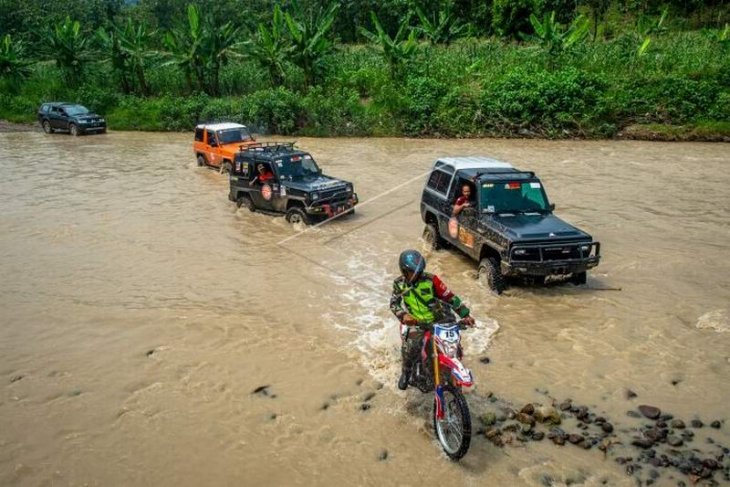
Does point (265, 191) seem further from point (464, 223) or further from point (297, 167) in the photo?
point (464, 223)

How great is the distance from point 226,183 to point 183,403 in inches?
510

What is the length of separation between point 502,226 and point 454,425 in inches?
185

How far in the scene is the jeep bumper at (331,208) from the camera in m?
13.6

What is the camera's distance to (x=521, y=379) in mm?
7266

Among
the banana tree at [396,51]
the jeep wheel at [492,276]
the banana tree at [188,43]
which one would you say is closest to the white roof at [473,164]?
the jeep wheel at [492,276]

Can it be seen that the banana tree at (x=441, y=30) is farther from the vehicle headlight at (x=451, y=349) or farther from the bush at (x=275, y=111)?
the vehicle headlight at (x=451, y=349)

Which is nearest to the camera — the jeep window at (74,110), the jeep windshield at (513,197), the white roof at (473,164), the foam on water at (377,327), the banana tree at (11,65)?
the foam on water at (377,327)

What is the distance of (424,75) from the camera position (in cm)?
3083

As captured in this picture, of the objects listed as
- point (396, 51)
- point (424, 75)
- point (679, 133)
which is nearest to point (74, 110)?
point (396, 51)

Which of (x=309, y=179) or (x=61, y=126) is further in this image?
(x=61, y=126)

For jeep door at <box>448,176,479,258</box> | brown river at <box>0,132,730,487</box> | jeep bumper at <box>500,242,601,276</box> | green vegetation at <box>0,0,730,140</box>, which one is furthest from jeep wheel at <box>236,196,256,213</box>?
green vegetation at <box>0,0,730,140</box>

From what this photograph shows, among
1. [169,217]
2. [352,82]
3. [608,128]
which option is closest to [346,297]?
[169,217]

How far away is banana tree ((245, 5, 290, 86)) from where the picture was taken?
32.2 m

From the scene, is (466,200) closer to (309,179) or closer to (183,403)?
(309,179)
